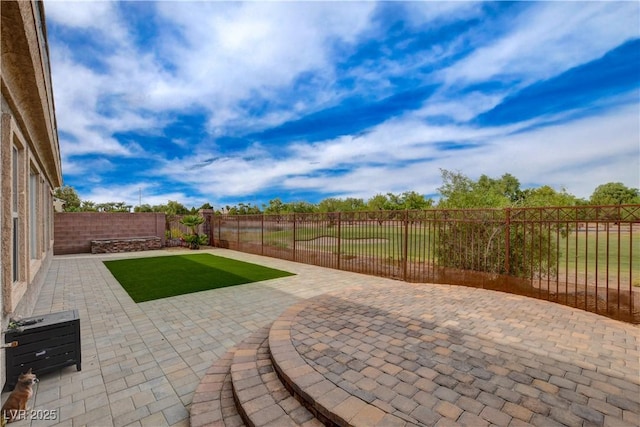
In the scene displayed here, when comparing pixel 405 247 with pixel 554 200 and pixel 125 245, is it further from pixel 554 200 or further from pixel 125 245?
pixel 125 245

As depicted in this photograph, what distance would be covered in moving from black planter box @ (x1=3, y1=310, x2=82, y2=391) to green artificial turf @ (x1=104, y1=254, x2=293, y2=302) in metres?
2.79

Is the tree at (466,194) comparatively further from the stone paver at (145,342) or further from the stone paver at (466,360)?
the stone paver at (145,342)

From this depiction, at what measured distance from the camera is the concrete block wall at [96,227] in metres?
12.8

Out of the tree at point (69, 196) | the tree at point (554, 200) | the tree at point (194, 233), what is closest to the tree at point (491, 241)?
the tree at point (554, 200)

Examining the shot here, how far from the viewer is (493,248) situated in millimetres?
5688

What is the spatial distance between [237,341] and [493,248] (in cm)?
521

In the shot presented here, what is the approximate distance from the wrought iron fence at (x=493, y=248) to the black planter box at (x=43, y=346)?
6.01 m

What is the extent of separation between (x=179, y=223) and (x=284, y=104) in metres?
9.26

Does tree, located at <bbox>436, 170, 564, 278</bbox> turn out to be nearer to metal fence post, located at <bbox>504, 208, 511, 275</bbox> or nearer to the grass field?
metal fence post, located at <bbox>504, 208, 511, 275</bbox>

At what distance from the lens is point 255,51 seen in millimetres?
7094

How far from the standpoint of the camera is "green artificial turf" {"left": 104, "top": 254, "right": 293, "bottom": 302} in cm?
629

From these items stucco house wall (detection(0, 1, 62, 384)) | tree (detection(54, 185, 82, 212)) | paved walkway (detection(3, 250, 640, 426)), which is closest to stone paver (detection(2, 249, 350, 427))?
paved walkway (detection(3, 250, 640, 426))

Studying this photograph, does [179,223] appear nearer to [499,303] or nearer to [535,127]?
[499,303]

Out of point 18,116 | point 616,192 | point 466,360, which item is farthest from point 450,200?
point 616,192
